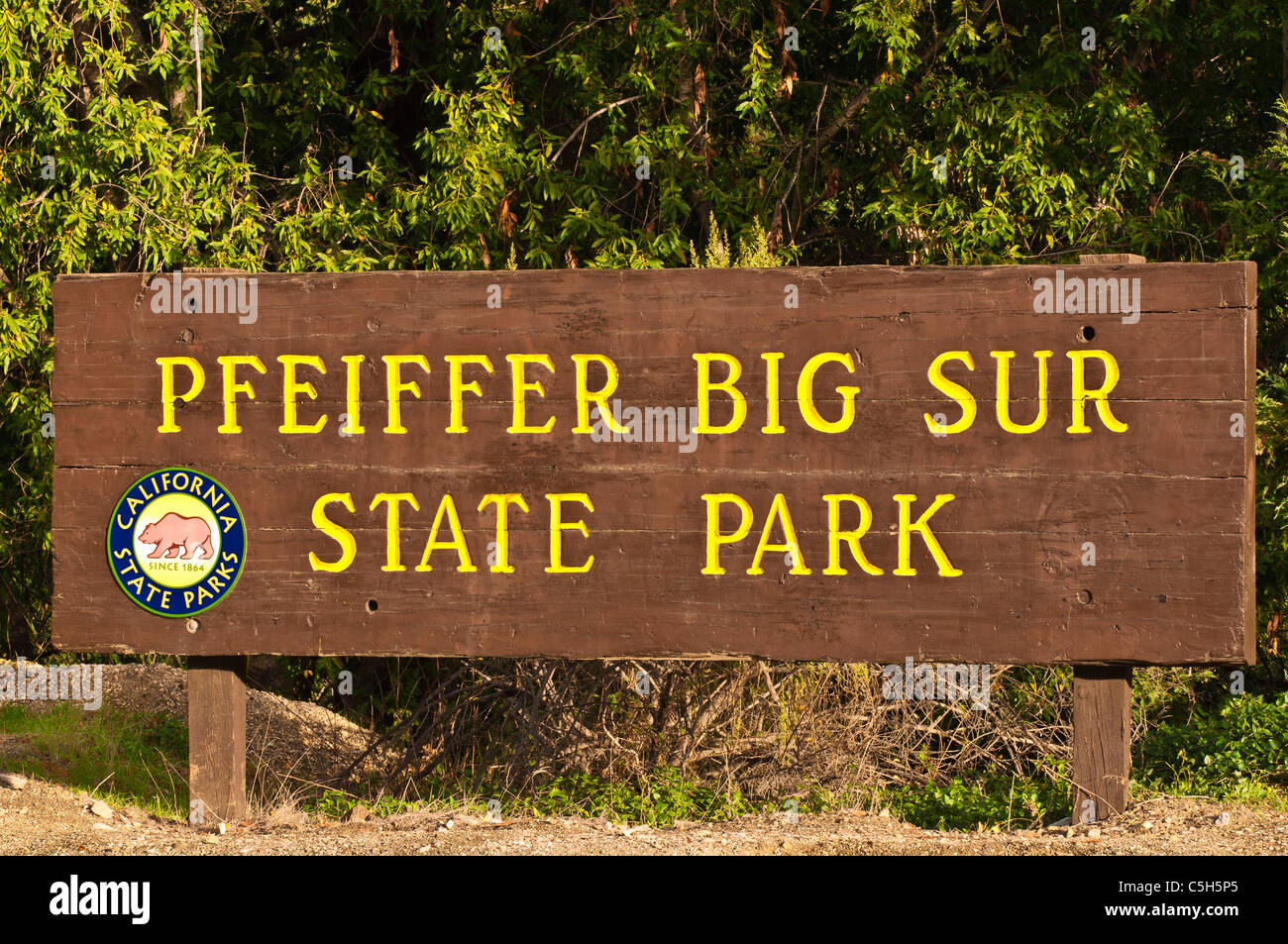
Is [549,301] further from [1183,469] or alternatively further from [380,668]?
[380,668]

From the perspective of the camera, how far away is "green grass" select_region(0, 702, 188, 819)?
272 inches

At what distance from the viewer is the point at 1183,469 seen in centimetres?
540

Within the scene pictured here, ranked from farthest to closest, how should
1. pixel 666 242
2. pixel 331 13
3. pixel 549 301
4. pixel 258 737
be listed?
pixel 331 13 → pixel 666 242 → pixel 258 737 → pixel 549 301

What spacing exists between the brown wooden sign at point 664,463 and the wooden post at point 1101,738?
185mm

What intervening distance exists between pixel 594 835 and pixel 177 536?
214 cm

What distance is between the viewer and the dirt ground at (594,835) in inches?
203

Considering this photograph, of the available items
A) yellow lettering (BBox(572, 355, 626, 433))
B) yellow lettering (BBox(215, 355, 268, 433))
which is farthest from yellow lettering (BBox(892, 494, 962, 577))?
yellow lettering (BBox(215, 355, 268, 433))

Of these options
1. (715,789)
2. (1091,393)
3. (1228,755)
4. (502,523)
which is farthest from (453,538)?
(1228,755)

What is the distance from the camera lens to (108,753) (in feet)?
25.3

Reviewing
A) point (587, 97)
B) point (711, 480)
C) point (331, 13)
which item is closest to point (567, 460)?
point (711, 480)

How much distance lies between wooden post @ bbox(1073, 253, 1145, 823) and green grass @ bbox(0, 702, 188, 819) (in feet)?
12.7

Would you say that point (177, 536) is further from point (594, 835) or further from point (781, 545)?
point (781, 545)

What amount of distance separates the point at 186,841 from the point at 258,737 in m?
2.74

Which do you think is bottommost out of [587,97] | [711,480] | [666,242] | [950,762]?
[950,762]
